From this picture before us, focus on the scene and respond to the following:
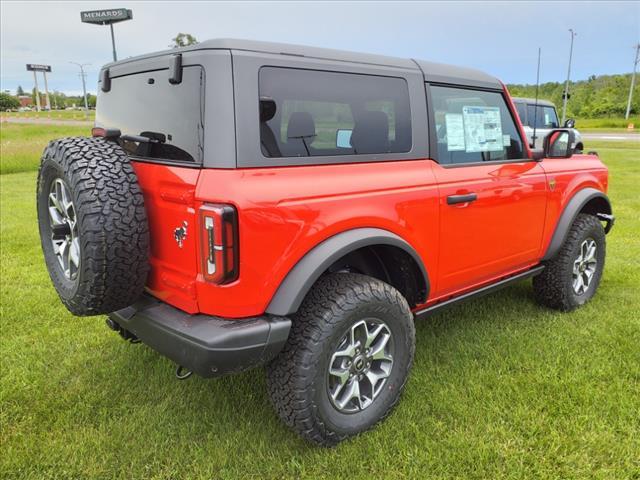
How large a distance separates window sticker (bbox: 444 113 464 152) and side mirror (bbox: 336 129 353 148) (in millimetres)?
807

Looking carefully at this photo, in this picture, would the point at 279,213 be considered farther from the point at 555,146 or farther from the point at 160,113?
the point at 555,146

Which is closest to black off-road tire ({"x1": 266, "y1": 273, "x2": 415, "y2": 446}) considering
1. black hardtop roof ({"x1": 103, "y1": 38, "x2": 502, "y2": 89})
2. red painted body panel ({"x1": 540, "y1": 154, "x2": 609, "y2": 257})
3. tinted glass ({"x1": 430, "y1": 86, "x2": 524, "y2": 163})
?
tinted glass ({"x1": 430, "y1": 86, "x2": 524, "y2": 163})

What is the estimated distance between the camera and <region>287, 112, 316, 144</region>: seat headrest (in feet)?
7.70

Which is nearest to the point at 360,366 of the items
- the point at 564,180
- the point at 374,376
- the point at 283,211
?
the point at 374,376

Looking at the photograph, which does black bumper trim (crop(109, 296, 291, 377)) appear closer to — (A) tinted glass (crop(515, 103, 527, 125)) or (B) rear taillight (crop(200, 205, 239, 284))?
(B) rear taillight (crop(200, 205, 239, 284))

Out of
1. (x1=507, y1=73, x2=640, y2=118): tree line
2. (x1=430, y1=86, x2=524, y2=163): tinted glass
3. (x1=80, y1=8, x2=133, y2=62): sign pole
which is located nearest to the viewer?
(x1=430, y1=86, x2=524, y2=163): tinted glass

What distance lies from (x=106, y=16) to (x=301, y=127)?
35.9 ft

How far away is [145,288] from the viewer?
2504mm

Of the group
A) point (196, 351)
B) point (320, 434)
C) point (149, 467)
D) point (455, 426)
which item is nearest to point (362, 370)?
point (320, 434)

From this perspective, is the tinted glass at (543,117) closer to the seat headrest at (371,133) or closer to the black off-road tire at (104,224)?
the seat headrest at (371,133)

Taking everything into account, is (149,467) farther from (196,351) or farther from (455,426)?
(455,426)

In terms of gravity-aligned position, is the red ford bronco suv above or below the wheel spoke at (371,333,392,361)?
above

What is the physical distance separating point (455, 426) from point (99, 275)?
191cm

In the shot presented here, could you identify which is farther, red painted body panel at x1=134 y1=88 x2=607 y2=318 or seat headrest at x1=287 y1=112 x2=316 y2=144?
seat headrest at x1=287 y1=112 x2=316 y2=144
